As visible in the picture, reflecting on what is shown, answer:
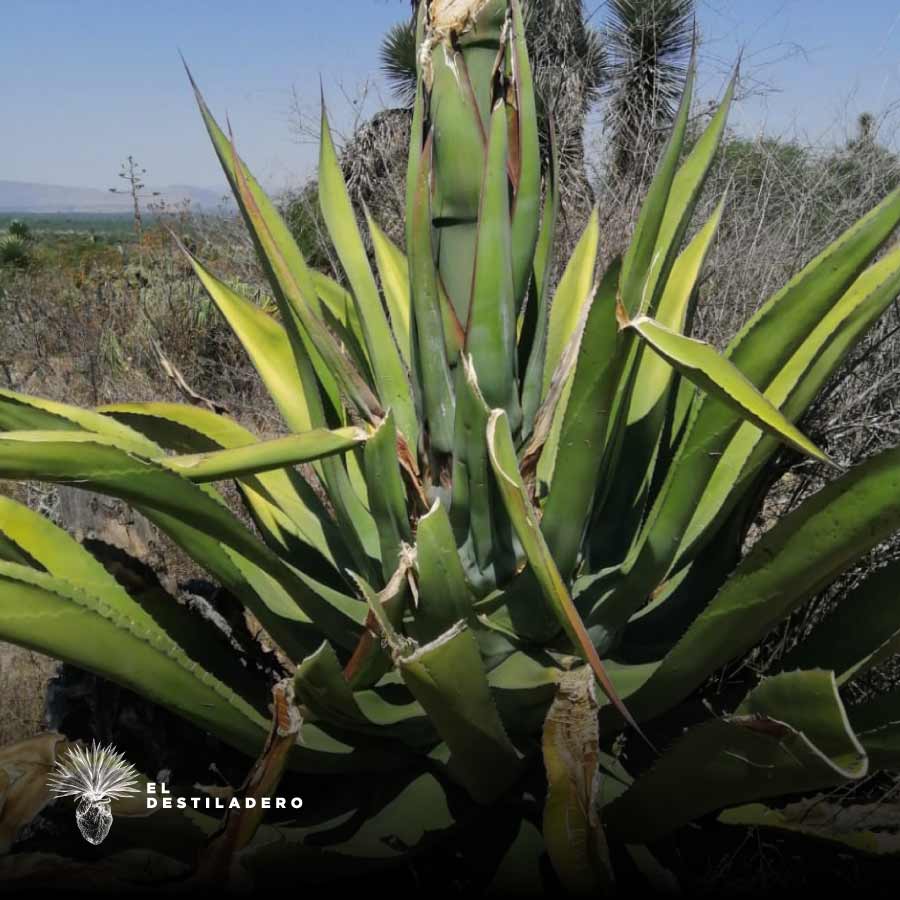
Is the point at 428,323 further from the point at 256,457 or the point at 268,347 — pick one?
the point at 268,347

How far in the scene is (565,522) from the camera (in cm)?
142

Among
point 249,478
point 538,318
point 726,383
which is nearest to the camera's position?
point 726,383

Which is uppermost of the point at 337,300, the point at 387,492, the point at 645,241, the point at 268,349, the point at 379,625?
the point at 337,300

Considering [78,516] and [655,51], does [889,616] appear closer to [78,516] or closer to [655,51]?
[78,516]

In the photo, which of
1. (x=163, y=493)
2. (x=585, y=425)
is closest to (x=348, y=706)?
(x=163, y=493)

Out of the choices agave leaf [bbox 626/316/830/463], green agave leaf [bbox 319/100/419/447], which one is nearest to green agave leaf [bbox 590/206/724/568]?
green agave leaf [bbox 319/100/419/447]

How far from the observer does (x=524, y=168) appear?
1.48 meters

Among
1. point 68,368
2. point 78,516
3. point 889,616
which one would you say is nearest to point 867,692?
point 889,616

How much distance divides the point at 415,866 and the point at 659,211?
1.09m

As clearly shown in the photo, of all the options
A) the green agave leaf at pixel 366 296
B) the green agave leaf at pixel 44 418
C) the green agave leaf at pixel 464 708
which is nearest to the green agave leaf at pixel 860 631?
the green agave leaf at pixel 464 708

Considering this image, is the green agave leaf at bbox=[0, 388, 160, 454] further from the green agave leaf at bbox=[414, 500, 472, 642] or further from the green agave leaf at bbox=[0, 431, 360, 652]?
the green agave leaf at bbox=[414, 500, 472, 642]

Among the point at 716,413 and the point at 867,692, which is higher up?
the point at 716,413

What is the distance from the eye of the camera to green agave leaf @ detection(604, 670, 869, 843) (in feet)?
3.34

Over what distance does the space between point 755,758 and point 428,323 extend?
0.80 metres
